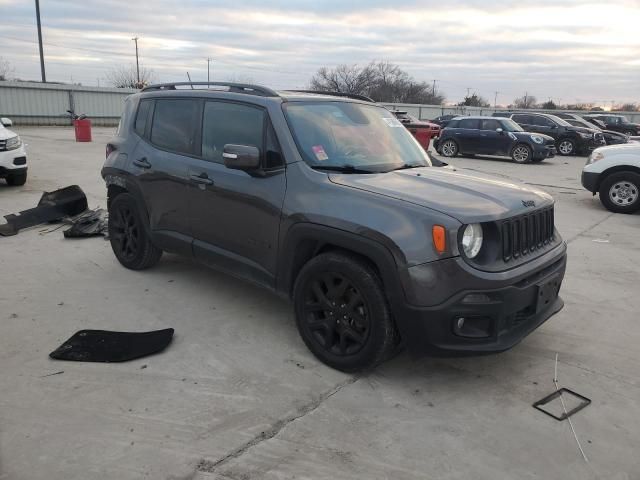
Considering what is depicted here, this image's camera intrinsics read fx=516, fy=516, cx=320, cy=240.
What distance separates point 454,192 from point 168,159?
260cm

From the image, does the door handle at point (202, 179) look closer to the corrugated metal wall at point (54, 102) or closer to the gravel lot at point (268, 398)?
the gravel lot at point (268, 398)

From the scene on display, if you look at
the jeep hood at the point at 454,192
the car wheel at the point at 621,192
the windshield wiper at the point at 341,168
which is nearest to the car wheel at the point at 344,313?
the jeep hood at the point at 454,192

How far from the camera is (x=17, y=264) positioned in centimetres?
561

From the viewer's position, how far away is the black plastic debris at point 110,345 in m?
3.60

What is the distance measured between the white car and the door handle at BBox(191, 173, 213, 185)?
7967 mm

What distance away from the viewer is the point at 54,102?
29297mm

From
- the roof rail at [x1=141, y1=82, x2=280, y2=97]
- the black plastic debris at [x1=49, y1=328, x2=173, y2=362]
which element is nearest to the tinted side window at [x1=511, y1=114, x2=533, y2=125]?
the roof rail at [x1=141, y1=82, x2=280, y2=97]

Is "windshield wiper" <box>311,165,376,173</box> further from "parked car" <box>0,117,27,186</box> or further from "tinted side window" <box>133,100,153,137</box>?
"parked car" <box>0,117,27,186</box>

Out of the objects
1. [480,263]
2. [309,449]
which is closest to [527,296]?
[480,263]

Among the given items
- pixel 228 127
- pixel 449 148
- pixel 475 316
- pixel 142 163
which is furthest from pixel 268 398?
pixel 449 148

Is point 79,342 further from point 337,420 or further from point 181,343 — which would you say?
point 337,420

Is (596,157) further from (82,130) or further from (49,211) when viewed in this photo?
(82,130)

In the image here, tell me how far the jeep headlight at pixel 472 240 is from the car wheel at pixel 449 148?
1729cm

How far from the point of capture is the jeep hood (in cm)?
308
